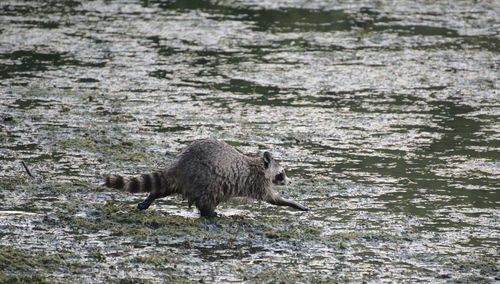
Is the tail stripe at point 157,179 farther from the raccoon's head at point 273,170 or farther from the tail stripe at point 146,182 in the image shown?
the raccoon's head at point 273,170

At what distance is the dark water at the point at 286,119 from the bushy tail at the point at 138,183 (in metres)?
0.41

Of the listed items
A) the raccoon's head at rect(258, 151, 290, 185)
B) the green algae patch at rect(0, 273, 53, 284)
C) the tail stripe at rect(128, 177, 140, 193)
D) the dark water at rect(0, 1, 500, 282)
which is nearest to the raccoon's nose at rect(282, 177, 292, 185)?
the raccoon's head at rect(258, 151, 290, 185)

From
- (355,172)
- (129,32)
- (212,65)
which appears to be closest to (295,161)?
(355,172)

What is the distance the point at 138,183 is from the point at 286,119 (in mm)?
3885

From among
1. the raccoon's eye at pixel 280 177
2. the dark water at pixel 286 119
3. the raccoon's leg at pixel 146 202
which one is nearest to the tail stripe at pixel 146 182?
the raccoon's leg at pixel 146 202

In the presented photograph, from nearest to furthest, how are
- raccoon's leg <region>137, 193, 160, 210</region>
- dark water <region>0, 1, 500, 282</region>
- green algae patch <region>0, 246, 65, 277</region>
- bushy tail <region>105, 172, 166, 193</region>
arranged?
green algae patch <region>0, 246, 65, 277</region> < dark water <region>0, 1, 500, 282</region> < bushy tail <region>105, 172, 166, 193</region> < raccoon's leg <region>137, 193, 160, 210</region>

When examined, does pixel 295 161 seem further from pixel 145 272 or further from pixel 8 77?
pixel 8 77

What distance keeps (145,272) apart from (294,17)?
11488 millimetres

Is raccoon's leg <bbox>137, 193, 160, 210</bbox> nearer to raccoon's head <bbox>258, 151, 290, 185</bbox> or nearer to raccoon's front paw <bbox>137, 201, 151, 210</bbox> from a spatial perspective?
raccoon's front paw <bbox>137, 201, 151, 210</bbox>

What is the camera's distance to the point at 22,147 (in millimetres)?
9141

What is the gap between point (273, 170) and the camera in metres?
7.97

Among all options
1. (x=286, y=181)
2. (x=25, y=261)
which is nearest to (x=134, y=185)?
(x=25, y=261)

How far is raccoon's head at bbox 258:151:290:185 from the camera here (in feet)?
26.0

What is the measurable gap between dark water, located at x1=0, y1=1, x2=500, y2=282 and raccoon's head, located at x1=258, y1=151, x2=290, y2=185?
0.84 feet
